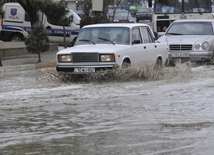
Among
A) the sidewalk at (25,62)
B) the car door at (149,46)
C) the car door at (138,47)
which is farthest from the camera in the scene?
the sidewalk at (25,62)

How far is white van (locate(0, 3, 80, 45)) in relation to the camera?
25250mm

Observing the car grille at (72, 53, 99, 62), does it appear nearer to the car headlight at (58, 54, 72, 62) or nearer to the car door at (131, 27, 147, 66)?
the car headlight at (58, 54, 72, 62)

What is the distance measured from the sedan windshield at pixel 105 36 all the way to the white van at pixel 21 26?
471 inches

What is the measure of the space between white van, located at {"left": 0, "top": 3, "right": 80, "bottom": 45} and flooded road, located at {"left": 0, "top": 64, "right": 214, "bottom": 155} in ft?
40.8

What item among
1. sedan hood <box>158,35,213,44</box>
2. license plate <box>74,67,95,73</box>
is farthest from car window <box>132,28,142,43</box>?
sedan hood <box>158,35,213,44</box>

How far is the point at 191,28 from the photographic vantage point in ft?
59.2

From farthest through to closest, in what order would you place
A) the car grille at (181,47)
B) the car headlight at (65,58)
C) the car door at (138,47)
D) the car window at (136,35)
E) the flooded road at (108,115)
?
the car grille at (181,47), the car window at (136,35), the car door at (138,47), the car headlight at (65,58), the flooded road at (108,115)

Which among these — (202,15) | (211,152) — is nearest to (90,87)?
(211,152)

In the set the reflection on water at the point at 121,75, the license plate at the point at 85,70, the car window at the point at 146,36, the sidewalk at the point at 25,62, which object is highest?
the car window at the point at 146,36

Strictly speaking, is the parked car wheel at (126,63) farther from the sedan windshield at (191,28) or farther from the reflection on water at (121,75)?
the sedan windshield at (191,28)

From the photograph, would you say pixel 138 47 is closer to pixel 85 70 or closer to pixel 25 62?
pixel 85 70

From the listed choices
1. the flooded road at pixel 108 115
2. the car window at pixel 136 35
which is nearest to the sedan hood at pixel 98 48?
the flooded road at pixel 108 115

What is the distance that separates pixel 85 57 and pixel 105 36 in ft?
3.80

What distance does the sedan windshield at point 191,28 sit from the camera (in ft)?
58.5
